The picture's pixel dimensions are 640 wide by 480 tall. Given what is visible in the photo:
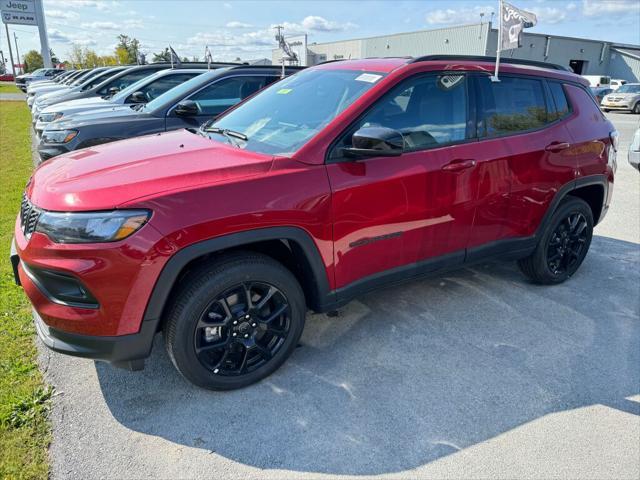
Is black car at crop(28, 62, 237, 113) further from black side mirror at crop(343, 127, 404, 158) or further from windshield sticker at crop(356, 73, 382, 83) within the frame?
black side mirror at crop(343, 127, 404, 158)

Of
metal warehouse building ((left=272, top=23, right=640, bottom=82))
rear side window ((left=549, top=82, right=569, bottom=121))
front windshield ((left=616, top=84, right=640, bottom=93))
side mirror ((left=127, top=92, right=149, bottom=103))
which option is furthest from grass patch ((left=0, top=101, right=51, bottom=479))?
metal warehouse building ((left=272, top=23, right=640, bottom=82))

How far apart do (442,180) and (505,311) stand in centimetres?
133

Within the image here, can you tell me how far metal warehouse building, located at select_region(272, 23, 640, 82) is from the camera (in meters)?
46.4

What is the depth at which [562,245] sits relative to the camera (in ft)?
13.7

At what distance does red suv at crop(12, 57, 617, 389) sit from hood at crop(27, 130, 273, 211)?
13 millimetres

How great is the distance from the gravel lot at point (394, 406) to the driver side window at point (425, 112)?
53.5 inches

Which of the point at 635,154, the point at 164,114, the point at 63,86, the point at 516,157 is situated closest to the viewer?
the point at 516,157

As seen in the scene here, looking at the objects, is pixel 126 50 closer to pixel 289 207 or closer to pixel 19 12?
pixel 19 12

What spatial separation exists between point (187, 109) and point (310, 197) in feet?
11.2

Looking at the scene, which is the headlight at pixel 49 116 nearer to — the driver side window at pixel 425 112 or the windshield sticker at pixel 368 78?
the windshield sticker at pixel 368 78

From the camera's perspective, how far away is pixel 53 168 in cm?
283

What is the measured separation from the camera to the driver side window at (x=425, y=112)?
2974 millimetres

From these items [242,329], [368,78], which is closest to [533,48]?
[368,78]

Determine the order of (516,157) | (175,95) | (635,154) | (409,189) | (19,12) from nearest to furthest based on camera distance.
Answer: (409,189)
(516,157)
(175,95)
(635,154)
(19,12)
